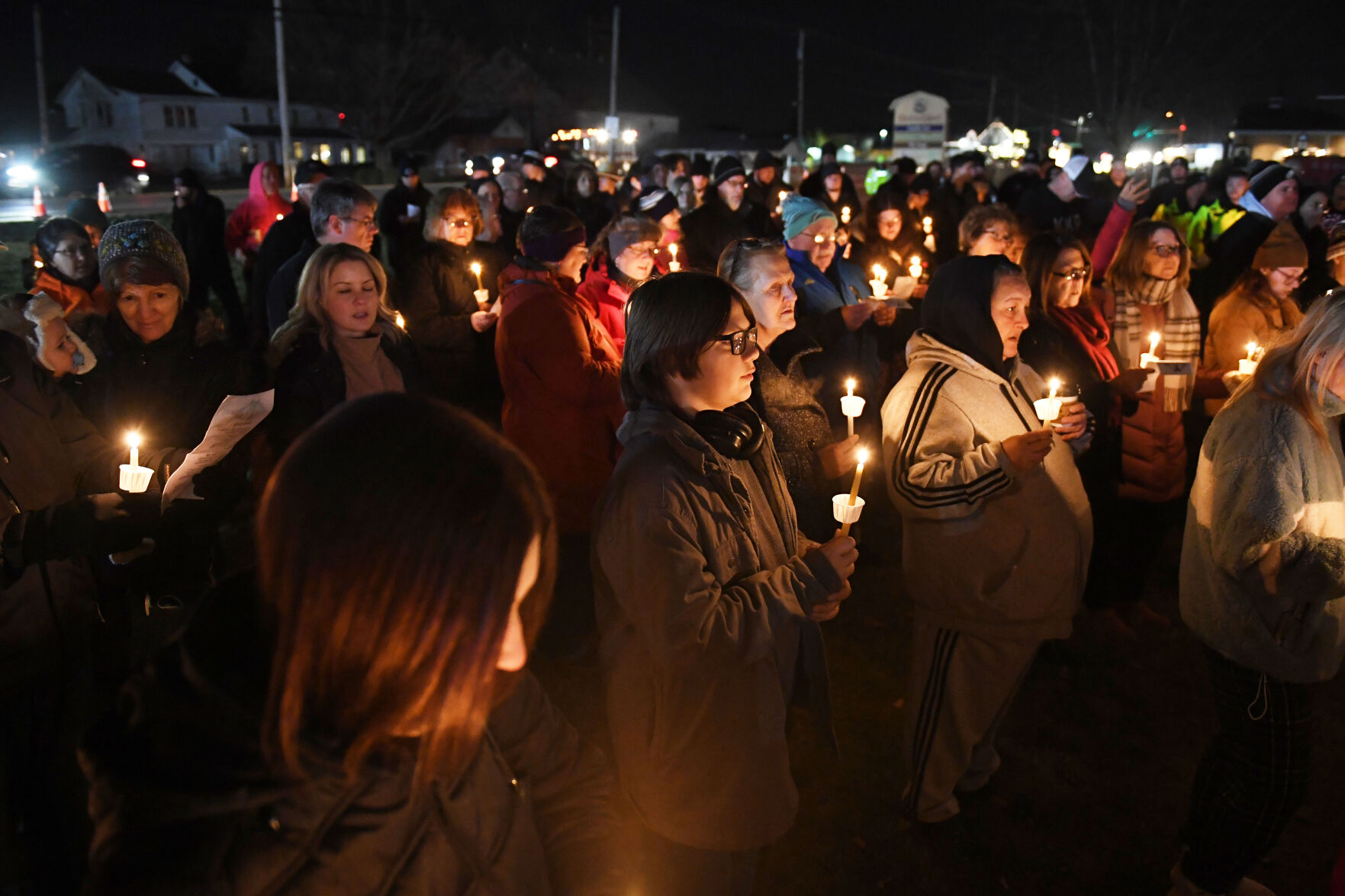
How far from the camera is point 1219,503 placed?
8.46 ft

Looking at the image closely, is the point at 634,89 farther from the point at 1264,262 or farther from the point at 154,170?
the point at 1264,262

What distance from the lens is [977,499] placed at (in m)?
2.77

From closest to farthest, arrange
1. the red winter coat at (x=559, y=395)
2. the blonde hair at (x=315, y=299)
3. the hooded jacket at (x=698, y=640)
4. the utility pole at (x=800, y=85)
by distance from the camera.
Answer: the hooded jacket at (x=698, y=640), the blonde hair at (x=315, y=299), the red winter coat at (x=559, y=395), the utility pole at (x=800, y=85)

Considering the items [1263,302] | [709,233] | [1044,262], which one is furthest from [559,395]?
[709,233]

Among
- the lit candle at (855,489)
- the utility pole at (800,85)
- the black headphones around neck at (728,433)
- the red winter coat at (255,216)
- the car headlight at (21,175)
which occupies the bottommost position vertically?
the lit candle at (855,489)

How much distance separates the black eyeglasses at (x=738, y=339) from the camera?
2178mm

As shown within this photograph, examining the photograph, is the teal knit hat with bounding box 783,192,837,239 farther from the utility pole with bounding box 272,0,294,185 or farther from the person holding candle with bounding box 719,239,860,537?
the utility pole with bounding box 272,0,294,185

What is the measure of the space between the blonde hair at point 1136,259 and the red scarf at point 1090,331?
481 mm

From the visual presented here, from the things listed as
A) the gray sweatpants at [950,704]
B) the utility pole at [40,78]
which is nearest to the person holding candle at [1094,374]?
the gray sweatpants at [950,704]

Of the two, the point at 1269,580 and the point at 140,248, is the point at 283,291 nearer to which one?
the point at 140,248

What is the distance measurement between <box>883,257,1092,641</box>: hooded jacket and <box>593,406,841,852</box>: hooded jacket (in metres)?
0.83

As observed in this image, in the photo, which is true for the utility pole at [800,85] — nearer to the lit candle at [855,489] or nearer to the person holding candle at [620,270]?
the person holding candle at [620,270]

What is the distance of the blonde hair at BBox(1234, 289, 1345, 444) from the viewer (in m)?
2.43

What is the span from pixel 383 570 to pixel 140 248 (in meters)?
2.64
